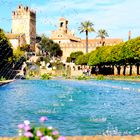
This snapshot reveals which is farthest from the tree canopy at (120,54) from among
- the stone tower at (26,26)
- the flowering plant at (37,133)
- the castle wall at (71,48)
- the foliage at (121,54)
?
the stone tower at (26,26)

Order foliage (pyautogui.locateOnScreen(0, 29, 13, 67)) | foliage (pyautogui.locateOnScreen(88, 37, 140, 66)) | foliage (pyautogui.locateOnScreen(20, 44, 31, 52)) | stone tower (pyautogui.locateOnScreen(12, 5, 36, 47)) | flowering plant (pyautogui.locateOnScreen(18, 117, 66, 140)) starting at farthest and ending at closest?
1. stone tower (pyautogui.locateOnScreen(12, 5, 36, 47))
2. foliage (pyautogui.locateOnScreen(20, 44, 31, 52))
3. foliage (pyautogui.locateOnScreen(0, 29, 13, 67))
4. foliage (pyautogui.locateOnScreen(88, 37, 140, 66))
5. flowering plant (pyautogui.locateOnScreen(18, 117, 66, 140))

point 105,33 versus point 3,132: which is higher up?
point 105,33

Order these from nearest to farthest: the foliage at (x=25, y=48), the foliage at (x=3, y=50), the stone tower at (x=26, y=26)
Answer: the foliage at (x=3, y=50), the foliage at (x=25, y=48), the stone tower at (x=26, y=26)

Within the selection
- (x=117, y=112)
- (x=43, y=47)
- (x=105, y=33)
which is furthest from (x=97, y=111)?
(x=43, y=47)

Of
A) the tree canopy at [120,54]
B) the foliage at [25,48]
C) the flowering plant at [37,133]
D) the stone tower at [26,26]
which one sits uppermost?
the stone tower at [26,26]

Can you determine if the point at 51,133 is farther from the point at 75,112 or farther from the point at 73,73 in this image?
the point at 73,73

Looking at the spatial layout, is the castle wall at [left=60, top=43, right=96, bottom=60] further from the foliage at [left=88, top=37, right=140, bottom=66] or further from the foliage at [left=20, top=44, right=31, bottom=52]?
the foliage at [left=88, top=37, right=140, bottom=66]

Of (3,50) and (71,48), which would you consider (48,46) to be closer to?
(71,48)

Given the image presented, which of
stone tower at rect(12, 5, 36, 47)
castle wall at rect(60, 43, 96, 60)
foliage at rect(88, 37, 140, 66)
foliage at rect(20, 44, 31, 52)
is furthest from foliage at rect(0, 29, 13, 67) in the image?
stone tower at rect(12, 5, 36, 47)

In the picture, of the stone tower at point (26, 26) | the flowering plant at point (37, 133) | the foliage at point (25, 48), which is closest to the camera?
the flowering plant at point (37, 133)

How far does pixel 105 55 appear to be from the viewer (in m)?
95.1

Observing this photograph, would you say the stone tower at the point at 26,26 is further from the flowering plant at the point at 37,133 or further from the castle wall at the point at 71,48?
the flowering plant at the point at 37,133

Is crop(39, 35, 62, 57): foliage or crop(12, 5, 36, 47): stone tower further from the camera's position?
crop(12, 5, 36, 47): stone tower

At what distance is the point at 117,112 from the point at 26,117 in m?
3.95
